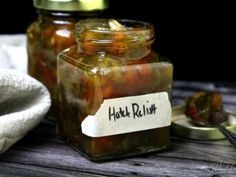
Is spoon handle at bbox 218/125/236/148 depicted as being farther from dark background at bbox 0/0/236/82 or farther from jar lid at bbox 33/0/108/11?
dark background at bbox 0/0/236/82

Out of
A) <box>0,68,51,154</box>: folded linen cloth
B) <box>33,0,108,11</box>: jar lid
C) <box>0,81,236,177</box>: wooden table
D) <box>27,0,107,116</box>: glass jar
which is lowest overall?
<box>0,81,236,177</box>: wooden table

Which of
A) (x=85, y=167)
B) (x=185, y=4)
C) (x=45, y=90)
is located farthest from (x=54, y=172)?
(x=185, y=4)

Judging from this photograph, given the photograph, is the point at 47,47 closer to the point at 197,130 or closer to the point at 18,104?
the point at 18,104

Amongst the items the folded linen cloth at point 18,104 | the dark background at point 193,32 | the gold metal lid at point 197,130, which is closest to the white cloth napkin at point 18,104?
the folded linen cloth at point 18,104

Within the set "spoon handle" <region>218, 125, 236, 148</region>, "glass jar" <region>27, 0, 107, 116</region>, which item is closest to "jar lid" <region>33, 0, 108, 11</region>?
"glass jar" <region>27, 0, 107, 116</region>

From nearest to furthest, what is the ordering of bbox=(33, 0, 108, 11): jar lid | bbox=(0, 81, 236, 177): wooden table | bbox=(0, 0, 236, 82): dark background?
1. bbox=(0, 81, 236, 177): wooden table
2. bbox=(33, 0, 108, 11): jar lid
3. bbox=(0, 0, 236, 82): dark background

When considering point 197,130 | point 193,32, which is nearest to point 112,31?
point 197,130

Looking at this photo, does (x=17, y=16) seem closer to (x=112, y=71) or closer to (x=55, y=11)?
(x=55, y=11)
